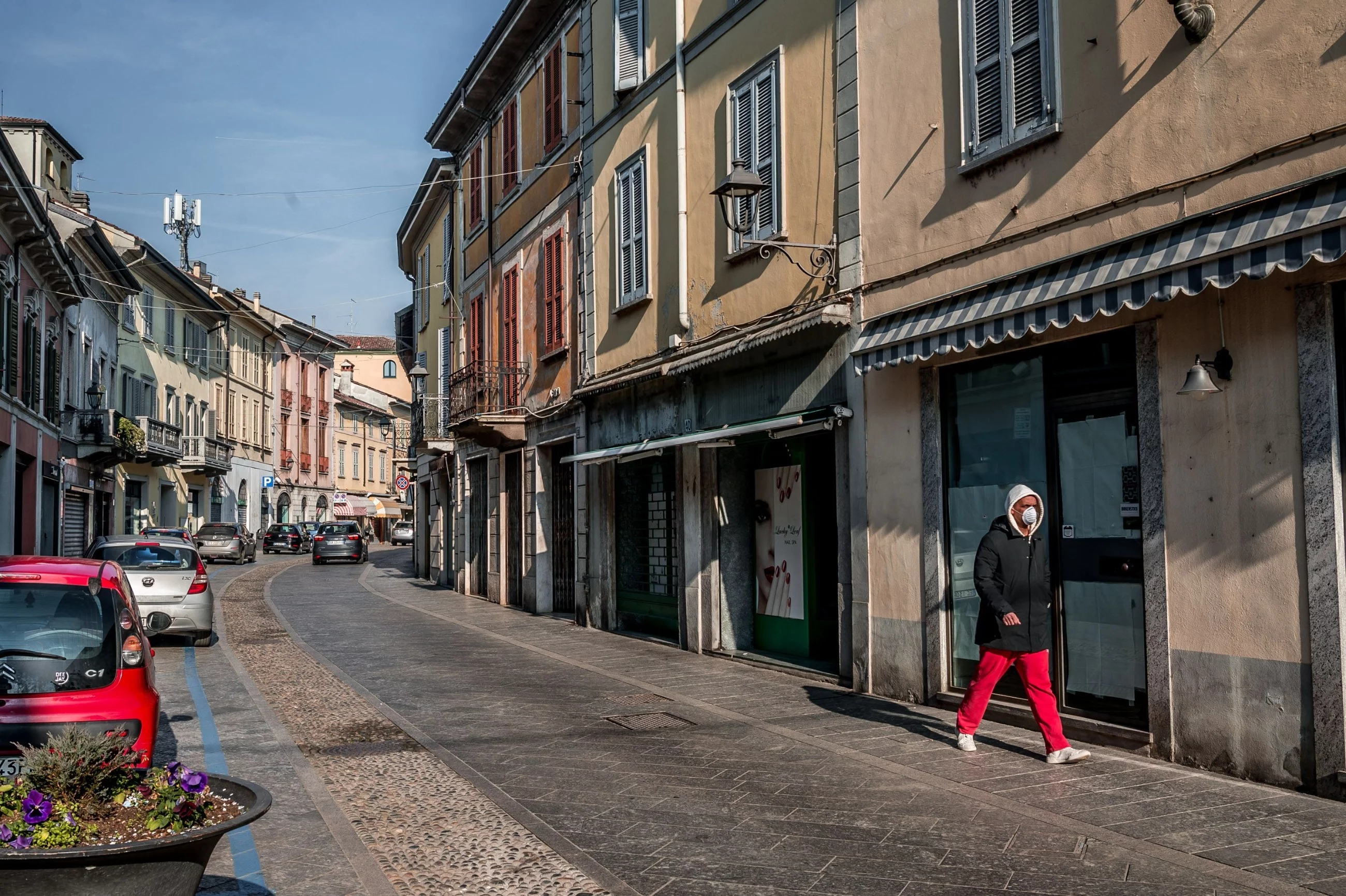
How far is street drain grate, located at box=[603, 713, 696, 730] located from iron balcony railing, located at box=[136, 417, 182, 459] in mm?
36516

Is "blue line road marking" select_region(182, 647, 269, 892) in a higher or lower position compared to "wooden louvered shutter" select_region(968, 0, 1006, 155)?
lower

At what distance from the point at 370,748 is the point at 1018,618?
15.1 feet

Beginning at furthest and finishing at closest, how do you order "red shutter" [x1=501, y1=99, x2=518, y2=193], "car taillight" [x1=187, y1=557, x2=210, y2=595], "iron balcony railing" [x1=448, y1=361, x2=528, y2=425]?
"red shutter" [x1=501, y1=99, x2=518, y2=193] → "iron balcony railing" [x1=448, y1=361, x2=528, y2=425] → "car taillight" [x1=187, y1=557, x2=210, y2=595]

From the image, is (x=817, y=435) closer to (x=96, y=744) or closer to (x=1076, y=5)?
(x=1076, y=5)

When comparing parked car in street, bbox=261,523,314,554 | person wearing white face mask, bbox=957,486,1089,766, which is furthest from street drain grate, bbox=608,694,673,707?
parked car in street, bbox=261,523,314,554

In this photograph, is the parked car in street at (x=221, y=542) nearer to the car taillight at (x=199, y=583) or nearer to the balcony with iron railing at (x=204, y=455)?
the balcony with iron railing at (x=204, y=455)

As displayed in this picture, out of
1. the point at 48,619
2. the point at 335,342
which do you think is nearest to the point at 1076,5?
the point at 48,619

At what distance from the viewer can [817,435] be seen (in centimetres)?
1298

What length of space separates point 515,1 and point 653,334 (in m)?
8.07

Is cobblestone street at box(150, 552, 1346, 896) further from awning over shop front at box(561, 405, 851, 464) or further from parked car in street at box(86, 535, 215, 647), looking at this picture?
parked car in street at box(86, 535, 215, 647)

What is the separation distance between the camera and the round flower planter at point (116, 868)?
311cm

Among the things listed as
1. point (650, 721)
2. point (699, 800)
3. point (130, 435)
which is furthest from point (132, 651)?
point (130, 435)

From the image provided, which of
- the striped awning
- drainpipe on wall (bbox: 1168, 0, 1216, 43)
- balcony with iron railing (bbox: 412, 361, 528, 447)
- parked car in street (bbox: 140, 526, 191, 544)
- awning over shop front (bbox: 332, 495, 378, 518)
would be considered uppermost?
drainpipe on wall (bbox: 1168, 0, 1216, 43)

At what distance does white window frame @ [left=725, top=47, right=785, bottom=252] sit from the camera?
1274cm
